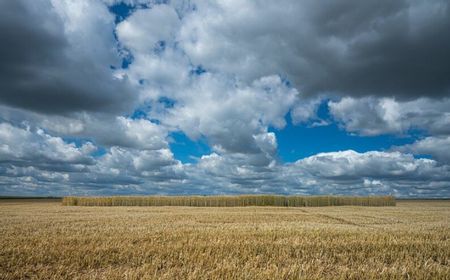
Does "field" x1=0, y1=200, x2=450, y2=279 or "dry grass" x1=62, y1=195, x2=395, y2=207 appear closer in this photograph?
"field" x1=0, y1=200, x2=450, y2=279

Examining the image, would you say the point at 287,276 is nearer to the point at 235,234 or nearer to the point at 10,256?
the point at 235,234

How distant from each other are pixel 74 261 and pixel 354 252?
8.72 metres

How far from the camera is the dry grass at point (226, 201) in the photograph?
231ft

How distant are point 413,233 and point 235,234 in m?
8.51

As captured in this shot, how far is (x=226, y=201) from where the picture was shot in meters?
70.8

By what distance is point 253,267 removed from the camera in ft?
28.2

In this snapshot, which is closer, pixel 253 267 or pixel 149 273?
pixel 149 273

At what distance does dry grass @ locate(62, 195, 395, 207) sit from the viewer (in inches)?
2768

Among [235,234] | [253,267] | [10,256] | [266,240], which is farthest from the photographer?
[235,234]

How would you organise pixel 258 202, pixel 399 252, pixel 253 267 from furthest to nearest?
1. pixel 258 202
2. pixel 399 252
3. pixel 253 267

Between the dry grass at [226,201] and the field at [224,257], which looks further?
the dry grass at [226,201]

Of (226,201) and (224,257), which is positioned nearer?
(224,257)

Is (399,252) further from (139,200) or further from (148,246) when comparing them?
(139,200)

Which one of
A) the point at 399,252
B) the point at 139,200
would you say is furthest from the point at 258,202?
the point at 399,252
